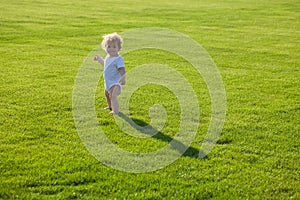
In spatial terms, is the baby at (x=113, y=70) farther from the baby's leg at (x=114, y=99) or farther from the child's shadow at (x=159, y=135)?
the child's shadow at (x=159, y=135)

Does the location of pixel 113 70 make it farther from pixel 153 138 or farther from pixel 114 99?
pixel 153 138

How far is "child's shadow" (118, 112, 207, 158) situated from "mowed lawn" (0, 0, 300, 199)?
53mm

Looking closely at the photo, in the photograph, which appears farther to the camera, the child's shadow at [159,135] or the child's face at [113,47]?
the child's face at [113,47]

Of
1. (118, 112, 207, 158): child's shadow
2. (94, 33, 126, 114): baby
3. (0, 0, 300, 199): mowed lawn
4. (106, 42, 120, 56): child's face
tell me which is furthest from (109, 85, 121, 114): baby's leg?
(106, 42, 120, 56): child's face

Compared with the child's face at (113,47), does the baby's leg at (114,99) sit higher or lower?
lower

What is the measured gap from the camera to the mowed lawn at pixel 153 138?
4.90 m

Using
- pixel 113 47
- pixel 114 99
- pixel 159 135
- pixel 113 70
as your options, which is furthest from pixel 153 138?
pixel 113 47

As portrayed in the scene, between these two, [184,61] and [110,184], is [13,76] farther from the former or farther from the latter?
[110,184]

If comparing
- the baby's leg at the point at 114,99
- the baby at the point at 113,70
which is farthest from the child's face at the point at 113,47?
the baby's leg at the point at 114,99

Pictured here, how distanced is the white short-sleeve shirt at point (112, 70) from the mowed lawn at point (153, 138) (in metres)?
0.64

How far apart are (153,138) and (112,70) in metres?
1.85

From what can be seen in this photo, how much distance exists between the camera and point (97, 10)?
1231 inches

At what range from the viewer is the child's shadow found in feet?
19.5

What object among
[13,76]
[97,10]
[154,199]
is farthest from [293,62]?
[97,10]
